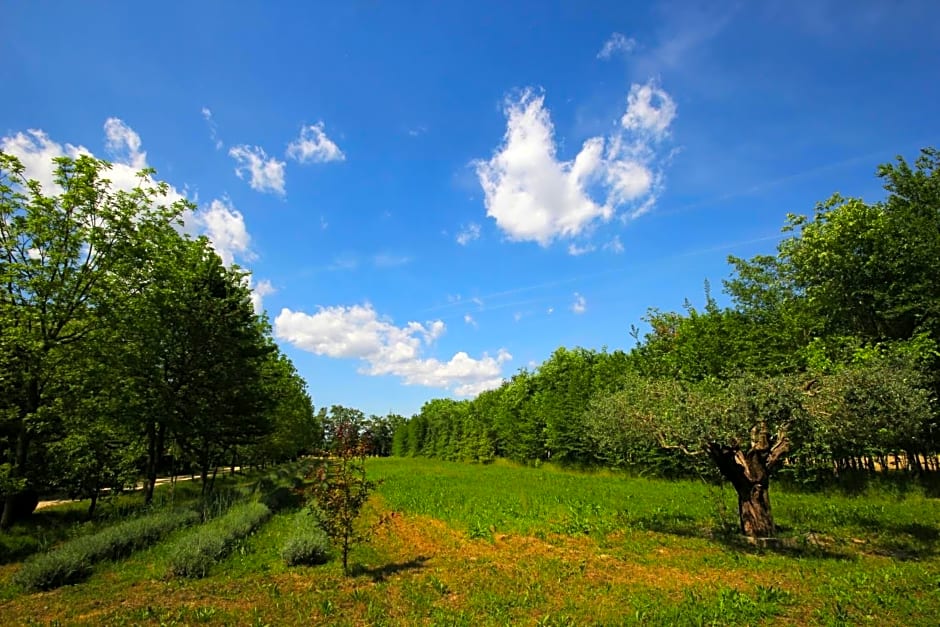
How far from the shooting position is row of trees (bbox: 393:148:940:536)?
13.0 meters

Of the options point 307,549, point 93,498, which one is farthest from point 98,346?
point 307,549

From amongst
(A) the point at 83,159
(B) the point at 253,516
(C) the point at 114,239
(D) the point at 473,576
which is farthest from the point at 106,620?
(A) the point at 83,159

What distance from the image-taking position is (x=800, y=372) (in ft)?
74.4

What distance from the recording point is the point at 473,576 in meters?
10.8

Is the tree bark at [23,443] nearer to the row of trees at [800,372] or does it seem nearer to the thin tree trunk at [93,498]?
the thin tree trunk at [93,498]

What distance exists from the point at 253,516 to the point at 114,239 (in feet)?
37.4

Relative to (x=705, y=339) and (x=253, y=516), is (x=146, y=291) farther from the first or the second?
(x=705, y=339)

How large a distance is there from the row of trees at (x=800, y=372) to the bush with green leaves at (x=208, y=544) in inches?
486

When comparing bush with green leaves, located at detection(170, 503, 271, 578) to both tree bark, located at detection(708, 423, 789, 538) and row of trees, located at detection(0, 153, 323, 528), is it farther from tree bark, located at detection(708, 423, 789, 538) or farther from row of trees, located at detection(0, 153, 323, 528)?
tree bark, located at detection(708, 423, 789, 538)

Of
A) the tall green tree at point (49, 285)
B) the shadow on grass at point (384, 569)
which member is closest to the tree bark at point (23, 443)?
the tall green tree at point (49, 285)

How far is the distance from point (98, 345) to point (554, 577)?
1754 centimetres

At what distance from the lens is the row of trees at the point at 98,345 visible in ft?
49.7

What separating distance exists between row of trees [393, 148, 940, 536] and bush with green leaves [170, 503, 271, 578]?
12.3 meters

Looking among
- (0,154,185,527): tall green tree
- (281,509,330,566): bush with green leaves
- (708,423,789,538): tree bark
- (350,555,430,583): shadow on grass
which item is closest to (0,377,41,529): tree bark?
(0,154,185,527): tall green tree
